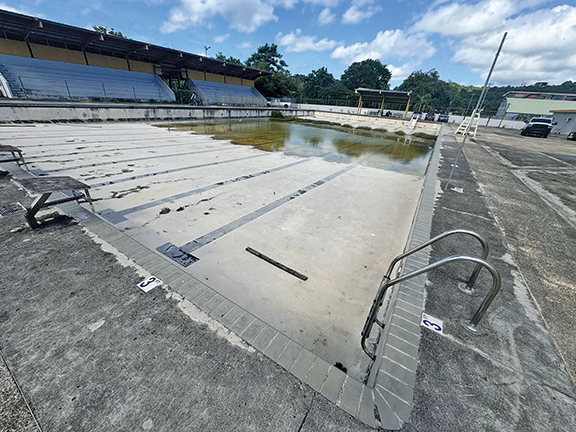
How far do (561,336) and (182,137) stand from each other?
1447 centimetres

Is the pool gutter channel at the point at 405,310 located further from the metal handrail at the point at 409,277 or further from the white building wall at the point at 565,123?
the white building wall at the point at 565,123

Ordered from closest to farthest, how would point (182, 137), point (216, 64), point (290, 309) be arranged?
point (290, 309), point (182, 137), point (216, 64)

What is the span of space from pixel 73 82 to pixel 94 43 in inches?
195

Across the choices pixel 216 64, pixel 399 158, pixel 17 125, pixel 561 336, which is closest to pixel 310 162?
pixel 399 158

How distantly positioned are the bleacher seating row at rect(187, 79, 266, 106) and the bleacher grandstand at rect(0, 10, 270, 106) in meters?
0.16

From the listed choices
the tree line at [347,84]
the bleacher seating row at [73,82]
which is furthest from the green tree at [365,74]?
the bleacher seating row at [73,82]

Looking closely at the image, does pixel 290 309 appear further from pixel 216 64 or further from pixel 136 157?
pixel 216 64

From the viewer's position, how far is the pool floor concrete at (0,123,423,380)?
9.12ft

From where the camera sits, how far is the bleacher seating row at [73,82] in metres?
20.5

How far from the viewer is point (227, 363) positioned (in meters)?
1.76

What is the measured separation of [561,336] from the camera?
2.09 m

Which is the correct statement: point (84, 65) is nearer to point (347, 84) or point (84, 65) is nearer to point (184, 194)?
point (184, 194)

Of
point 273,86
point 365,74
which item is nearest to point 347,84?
point 365,74

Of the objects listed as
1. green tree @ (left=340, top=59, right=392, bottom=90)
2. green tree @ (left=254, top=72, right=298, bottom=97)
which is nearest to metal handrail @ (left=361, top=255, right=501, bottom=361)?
green tree @ (left=254, top=72, right=298, bottom=97)
